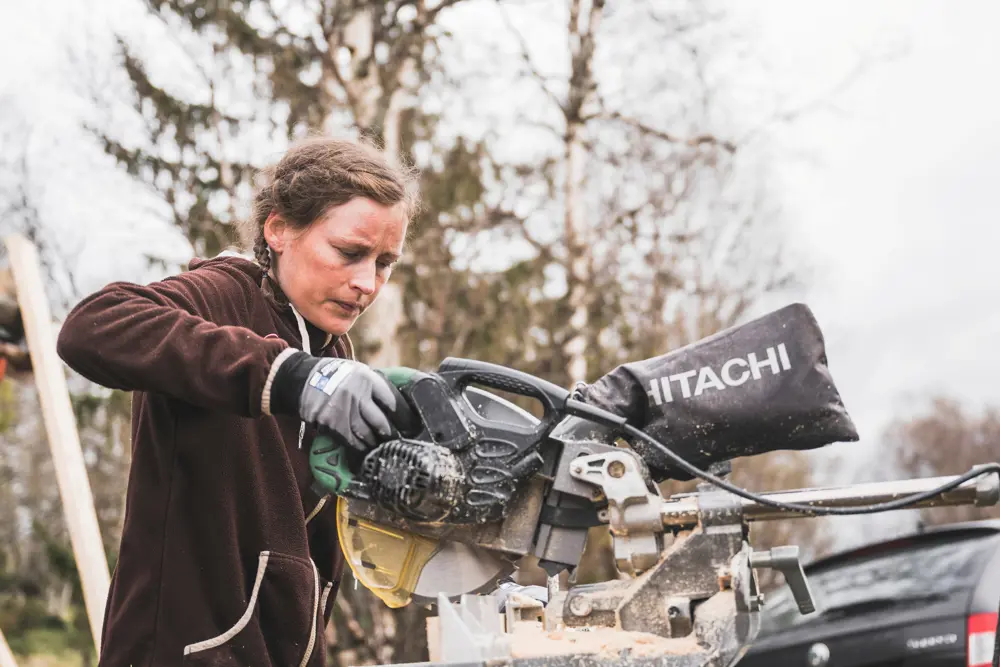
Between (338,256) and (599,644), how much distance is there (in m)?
1.08

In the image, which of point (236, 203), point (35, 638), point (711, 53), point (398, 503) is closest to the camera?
point (398, 503)

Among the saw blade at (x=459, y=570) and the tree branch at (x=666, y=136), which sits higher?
the tree branch at (x=666, y=136)

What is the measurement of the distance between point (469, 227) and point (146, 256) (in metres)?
3.25

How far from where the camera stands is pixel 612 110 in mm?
9945

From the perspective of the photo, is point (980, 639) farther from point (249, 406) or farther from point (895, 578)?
point (249, 406)

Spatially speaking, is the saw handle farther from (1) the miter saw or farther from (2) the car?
(2) the car

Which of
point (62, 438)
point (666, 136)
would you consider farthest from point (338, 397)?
point (666, 136)

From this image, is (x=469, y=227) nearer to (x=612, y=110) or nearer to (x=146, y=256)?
(x=612, y=110)

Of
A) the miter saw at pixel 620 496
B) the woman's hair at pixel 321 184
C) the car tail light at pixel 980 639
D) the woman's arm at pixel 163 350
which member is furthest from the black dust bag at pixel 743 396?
the car tail light at pixel 980 639

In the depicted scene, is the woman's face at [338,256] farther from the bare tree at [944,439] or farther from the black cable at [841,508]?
the bare tree at [944,439]

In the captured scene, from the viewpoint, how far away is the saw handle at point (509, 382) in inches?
67.6

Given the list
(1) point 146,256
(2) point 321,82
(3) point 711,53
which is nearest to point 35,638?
(1) point 146,256

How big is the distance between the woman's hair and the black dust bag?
0.78 meters

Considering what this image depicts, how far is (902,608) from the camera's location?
4145 mm
